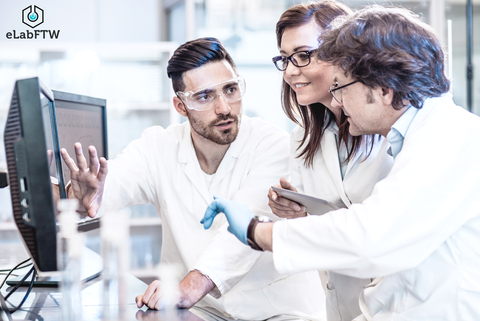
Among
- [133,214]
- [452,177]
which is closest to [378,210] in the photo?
[452,177]

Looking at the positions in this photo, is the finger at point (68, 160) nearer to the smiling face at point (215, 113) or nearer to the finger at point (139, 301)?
the finger at point (139, 301)

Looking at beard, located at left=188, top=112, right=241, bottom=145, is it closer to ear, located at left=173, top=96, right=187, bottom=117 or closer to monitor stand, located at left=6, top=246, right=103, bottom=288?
ear, located at left=173, top=96, right=187, bottom=117

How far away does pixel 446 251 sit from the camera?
0.93 metres

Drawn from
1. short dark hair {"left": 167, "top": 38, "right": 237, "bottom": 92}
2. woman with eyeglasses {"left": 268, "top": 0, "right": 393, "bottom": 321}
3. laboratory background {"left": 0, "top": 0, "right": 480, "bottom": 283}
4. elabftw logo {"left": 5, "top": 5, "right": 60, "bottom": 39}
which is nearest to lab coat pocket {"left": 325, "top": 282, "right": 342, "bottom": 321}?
woman with eyeglasses {"left": 268, "top": 0, "right": 393, "bottom": 321}

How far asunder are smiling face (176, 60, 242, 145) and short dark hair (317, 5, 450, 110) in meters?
0.67

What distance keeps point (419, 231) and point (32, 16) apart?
3602mm

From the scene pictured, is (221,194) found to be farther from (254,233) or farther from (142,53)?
(142,53)

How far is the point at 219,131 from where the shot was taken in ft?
5.41

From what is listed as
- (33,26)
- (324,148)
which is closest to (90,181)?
(324,148)

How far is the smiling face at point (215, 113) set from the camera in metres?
1.65

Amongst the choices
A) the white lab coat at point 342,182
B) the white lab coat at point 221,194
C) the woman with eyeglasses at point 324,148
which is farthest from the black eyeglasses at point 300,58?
the white lab coat at point 221,194

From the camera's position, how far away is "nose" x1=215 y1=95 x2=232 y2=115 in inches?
64.6

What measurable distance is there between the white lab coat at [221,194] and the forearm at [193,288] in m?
0.12

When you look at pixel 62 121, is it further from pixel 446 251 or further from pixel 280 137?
pixel 446 251
